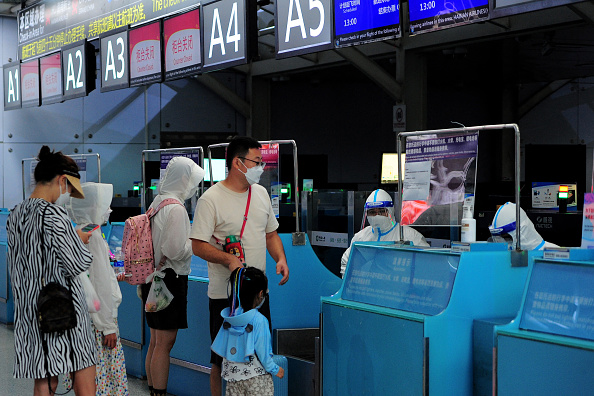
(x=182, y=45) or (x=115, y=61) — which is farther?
(x=115, y=61)

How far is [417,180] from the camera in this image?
3.66 m

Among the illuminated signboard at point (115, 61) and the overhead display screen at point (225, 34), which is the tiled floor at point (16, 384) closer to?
the overhead display screen at point (225, 34)

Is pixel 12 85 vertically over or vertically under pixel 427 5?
over

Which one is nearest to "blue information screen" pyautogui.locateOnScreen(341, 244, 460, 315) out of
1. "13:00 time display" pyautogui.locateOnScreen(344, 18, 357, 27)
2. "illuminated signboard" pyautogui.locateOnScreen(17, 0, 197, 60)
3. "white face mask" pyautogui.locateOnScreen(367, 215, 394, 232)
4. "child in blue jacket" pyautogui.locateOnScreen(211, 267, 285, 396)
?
"child in blue jacket" pyautogui.locateOnScreen(211, 267, 285, 396)

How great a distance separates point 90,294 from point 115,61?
5.13 metres

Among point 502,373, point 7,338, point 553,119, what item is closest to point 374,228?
point 502,373

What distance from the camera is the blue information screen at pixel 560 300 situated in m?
2.52

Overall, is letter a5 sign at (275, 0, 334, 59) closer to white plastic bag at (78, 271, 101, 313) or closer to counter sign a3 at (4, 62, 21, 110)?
white plastic bag at (78, 271, 101, 313)

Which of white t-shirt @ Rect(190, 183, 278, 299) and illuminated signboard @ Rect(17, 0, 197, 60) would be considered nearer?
white t-shirt @ Rect(190, 183, 278, 299)

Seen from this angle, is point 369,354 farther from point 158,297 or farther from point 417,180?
point 158,297

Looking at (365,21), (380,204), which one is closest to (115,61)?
(365,21)

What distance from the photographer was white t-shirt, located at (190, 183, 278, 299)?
369cm

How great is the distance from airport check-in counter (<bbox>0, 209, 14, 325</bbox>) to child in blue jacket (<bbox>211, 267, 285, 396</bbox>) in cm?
536

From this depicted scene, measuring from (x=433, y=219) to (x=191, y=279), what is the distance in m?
1.89
